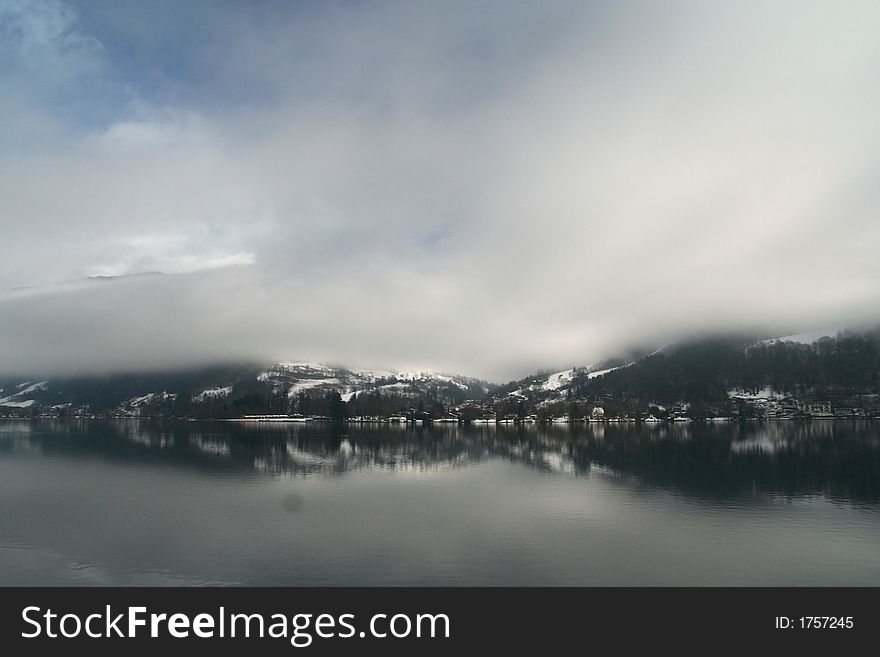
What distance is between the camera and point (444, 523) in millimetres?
30531

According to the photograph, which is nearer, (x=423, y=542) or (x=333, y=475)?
(x=423, y=542)

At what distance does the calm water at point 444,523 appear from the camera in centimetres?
2202

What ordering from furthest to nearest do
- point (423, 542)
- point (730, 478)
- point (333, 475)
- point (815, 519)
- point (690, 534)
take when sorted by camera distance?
point (333, 475) → point (730, 478) → point (815, 519) → point (690, 534) → point (423, 542)

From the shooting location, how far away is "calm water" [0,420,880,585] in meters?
22.0

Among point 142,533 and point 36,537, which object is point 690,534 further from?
point 36,537
